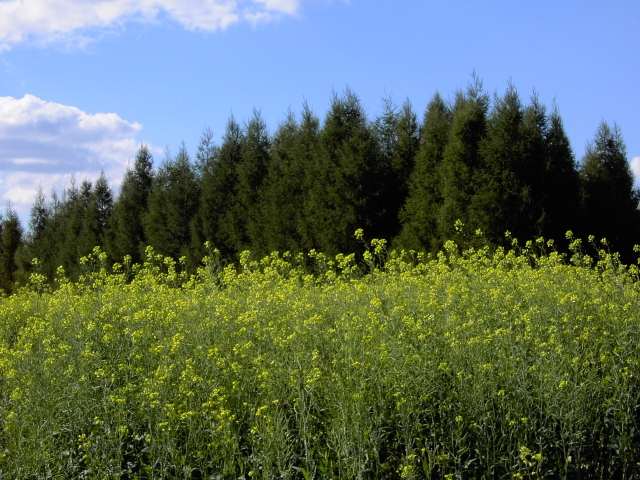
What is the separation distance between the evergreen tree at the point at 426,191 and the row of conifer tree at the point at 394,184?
0.03 m

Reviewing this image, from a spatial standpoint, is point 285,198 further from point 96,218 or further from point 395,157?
point 96,218

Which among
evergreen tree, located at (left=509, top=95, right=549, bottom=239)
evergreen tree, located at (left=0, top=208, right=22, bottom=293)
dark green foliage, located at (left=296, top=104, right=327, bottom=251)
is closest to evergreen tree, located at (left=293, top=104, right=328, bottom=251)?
dark green foliage, located at (left=296, top=104, right=327, bottom=251)

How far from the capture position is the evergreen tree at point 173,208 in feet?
63.9

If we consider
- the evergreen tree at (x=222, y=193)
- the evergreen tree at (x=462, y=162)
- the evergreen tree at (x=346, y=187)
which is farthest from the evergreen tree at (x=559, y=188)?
the evergreen tree at (x=222, y=193)

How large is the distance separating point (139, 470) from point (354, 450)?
1425mm

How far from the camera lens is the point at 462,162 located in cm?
1445

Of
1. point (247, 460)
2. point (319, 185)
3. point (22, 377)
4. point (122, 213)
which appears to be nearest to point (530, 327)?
point (247, 460)

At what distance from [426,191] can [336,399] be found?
10642 mm

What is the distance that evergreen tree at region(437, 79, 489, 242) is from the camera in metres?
14.0

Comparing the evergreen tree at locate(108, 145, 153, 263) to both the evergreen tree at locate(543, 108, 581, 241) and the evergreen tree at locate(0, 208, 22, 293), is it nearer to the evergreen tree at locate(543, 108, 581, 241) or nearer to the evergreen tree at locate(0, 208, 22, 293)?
the evergreen tree at locate(0, 208, 22, 293)

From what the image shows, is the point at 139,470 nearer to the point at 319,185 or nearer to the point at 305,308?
the point at 305,308

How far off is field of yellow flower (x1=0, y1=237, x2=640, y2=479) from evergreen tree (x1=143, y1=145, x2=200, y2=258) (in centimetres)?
1308

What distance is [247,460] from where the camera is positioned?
4457 mm

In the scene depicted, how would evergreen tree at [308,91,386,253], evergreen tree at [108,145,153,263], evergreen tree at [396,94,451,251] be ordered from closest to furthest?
1. evergreen tree at [396,94,451,251]
2. evergreen tree at [308,91,386,253]
3. evergreen tree at [108,145,153,263]
